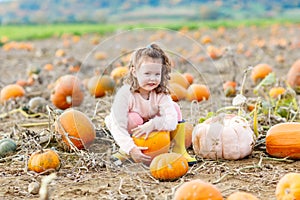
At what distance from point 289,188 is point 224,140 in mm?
1048

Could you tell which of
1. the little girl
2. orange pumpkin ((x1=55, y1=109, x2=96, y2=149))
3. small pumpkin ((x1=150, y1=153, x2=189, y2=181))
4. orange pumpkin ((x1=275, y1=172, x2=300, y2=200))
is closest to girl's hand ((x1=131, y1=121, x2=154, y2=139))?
the little girl

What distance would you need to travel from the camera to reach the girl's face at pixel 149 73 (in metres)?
3.58

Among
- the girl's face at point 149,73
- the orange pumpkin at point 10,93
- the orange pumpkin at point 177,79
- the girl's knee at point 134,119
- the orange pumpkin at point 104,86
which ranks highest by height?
the girl's face at point 149,73

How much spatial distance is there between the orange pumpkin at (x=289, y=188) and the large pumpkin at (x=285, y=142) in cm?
104

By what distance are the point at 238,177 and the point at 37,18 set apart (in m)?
37.7

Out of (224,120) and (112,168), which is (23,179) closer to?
(112,168)

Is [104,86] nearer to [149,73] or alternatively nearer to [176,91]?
[176,91]

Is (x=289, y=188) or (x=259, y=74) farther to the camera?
(x=259, y=74)

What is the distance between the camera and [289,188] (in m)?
2.98

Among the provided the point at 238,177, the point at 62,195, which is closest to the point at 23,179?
the point at 62,195

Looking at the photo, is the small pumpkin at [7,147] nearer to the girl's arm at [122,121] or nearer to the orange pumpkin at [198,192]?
the girl's arm at [122,121]

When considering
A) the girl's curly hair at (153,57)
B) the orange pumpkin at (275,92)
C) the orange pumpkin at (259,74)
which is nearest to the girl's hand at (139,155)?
the girl's curly hair at (153,57)

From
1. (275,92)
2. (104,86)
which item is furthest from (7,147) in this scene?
(275,92)

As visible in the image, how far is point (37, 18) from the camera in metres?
39.8
